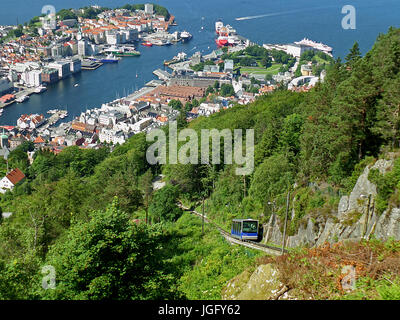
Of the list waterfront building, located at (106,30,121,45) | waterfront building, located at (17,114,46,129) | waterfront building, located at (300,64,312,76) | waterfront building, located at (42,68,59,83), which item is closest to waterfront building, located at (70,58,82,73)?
waterfront building, located at (42,68,59,83)

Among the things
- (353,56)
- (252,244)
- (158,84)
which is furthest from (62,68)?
(252,244)

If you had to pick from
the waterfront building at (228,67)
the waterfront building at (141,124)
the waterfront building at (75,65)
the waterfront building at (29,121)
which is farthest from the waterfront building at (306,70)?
the waterfront building at (29,121)

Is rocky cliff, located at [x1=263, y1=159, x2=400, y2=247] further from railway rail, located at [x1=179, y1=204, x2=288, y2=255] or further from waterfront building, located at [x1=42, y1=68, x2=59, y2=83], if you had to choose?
waterfront building, located at [x1=42, y1=68, x2=59, y2=83]

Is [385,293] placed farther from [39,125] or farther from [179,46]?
[179,46]

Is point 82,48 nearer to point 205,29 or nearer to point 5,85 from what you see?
point 5,85

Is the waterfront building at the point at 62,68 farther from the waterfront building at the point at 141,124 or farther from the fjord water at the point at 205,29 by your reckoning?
the waterfront building at the point at 141,124
